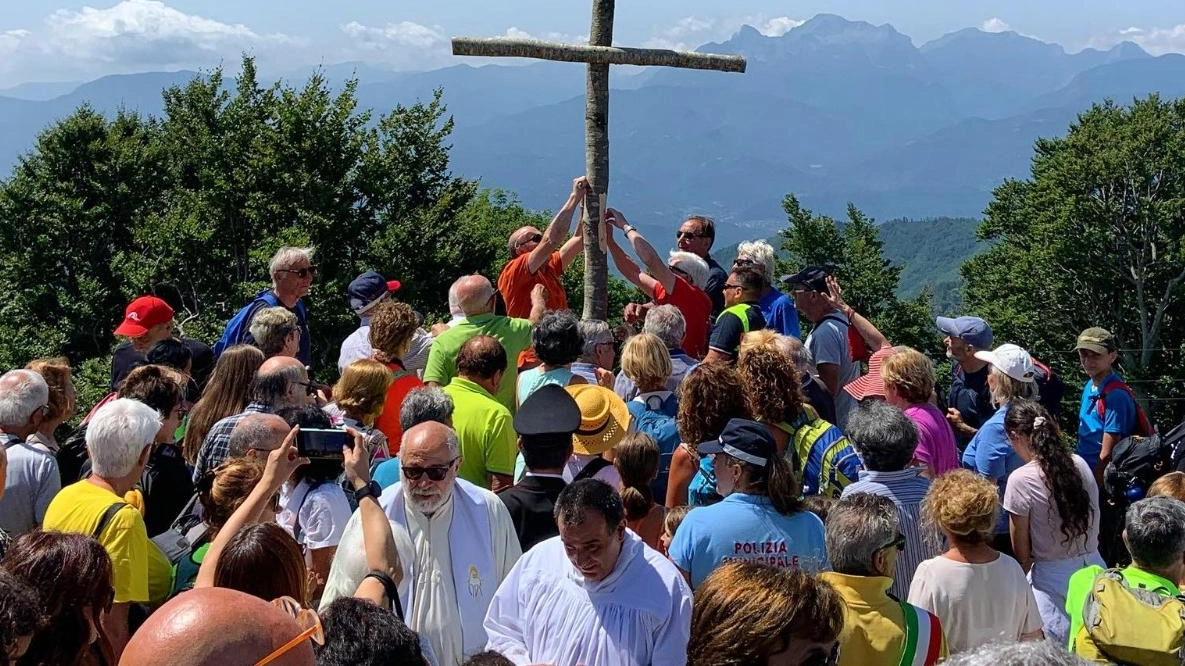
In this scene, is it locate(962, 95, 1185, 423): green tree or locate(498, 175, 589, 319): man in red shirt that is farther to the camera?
locate(962, 95, 1185, 423): green tree

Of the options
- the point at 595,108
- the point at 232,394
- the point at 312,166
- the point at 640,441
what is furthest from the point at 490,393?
the point at 312,166

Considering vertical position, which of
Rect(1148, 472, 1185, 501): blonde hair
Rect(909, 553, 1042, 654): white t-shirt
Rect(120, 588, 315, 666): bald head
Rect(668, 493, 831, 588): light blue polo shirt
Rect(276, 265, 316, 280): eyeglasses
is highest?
Rect(120, 588, 315, 666): bald head

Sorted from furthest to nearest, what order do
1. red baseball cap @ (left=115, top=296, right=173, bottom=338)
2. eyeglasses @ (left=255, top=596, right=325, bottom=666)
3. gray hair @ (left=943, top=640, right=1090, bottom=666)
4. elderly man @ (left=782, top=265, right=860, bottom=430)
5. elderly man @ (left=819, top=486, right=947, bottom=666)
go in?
red baseball cap @ (left=115, top=296, right=173, bottom=338) < elderly man @ (left=782, top=265, right=860, bottom=430) < elderly man @ (left=819, top=486, right=947, bottom=666) < eyeglasses @ (left=255, top=596, right=325, bottom=666) < gray hair @ (left=943, top=640, right=1090, bottom=666)

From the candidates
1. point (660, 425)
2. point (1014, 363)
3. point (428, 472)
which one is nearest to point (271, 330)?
point (660, 425)

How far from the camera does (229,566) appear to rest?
3543 mm

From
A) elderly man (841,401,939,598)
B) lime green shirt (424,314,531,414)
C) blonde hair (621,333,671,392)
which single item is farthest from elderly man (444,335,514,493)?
elderly man (841,401,939,598)

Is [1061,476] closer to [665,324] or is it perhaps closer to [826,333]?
→ [826,333]

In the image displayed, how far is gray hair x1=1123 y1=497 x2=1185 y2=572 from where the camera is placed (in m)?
4.24

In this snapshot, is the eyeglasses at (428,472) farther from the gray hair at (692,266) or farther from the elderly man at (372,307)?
the gray hair at (692,266)

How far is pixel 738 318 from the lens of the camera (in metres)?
7.33

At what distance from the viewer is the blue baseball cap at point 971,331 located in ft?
23.7

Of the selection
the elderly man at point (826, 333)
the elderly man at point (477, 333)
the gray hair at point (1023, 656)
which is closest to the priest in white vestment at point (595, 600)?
the gray hair at point (1023, 656)

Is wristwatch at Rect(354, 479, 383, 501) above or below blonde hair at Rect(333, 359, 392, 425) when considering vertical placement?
above

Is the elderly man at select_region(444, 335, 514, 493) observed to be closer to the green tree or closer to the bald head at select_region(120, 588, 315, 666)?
the bald head at select_region(120, 588, 315, 666)
